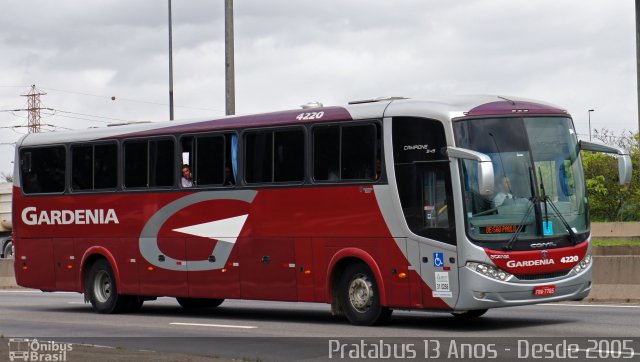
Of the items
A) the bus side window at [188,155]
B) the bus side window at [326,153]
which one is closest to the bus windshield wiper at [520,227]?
the bus side window at [326,153]

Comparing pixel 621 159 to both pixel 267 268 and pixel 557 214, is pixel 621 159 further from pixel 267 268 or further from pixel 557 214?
pixel 267 268

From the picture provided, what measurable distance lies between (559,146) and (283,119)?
455 centimetres

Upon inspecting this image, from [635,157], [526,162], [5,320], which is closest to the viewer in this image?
[526,162]

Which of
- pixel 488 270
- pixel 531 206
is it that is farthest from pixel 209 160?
pixel 531 206

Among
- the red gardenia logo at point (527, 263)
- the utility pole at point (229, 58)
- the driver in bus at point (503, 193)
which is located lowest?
the red gardenia logo at point (527, 263)

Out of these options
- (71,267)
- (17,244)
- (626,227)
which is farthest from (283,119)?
(626,227)

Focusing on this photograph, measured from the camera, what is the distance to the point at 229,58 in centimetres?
2855

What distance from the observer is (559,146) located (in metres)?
18.4

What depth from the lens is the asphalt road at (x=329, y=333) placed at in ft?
48.3

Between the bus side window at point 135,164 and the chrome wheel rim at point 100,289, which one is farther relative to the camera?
the chrome wheel rim at point 100,289

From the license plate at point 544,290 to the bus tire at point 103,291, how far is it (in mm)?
9134

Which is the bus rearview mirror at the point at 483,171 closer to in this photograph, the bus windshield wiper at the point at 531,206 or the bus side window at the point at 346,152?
the bus windshield wiper at the point at 531,206

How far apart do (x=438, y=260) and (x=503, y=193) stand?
4.33ft

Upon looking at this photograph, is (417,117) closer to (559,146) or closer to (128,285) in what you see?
(559,146)
